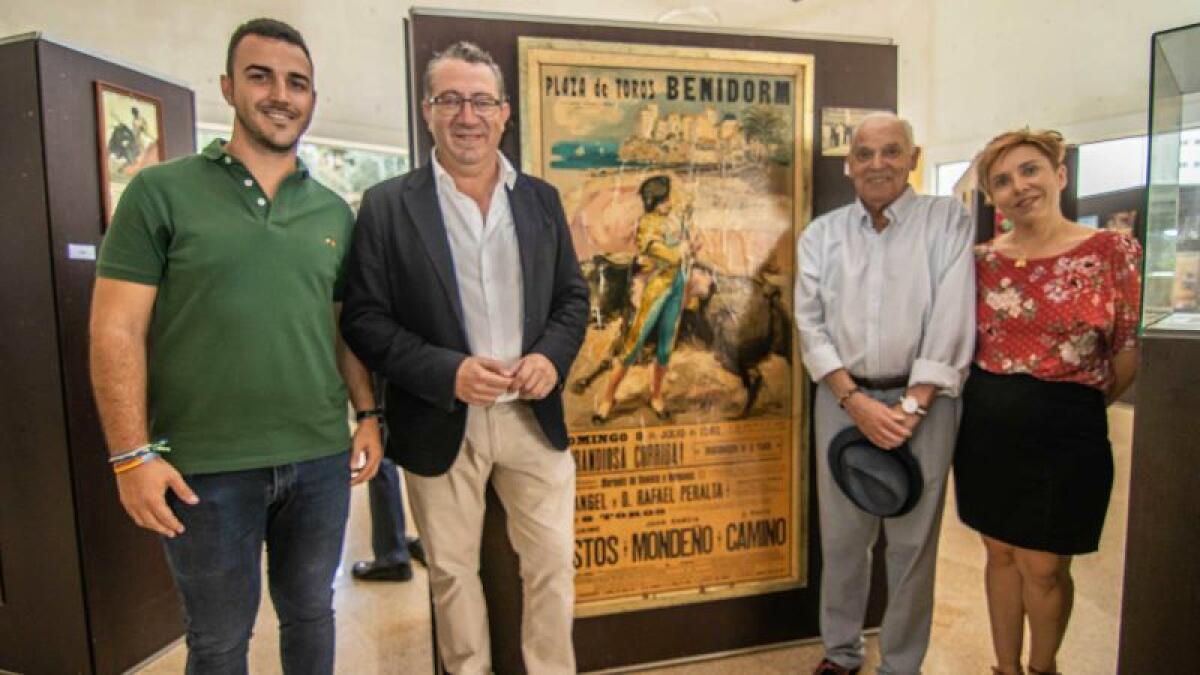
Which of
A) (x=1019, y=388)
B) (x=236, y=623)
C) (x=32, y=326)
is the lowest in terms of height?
(x=236, y=623)

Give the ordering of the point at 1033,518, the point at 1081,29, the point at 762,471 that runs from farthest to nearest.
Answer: the point at 1081,29
the point at 762,471
the point at 1033,518

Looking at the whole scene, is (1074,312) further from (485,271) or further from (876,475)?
(485,271)

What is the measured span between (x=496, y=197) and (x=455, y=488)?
765 millimetres

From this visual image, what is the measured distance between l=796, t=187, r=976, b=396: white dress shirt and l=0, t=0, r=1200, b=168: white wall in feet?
9.16

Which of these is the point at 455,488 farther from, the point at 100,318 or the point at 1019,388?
the point at 1019,388

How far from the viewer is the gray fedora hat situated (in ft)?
6.27

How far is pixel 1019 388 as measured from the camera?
5.85ft

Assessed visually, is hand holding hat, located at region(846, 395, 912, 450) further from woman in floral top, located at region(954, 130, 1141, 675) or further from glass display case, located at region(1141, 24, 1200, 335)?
glass display case, located at region(1141, 24, 1200, 335)

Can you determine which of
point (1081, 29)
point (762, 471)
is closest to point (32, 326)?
point (762, 471)

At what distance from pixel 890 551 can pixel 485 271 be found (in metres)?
1.43

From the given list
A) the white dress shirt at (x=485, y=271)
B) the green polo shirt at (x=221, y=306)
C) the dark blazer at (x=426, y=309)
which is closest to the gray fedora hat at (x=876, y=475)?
the dark blazer at (x=426, y=309)

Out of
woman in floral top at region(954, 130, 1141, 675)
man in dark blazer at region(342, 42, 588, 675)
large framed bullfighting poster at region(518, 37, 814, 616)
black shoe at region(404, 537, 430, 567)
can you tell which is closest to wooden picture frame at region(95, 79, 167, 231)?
man in dark blazer at region(342, 42, 588, 675)

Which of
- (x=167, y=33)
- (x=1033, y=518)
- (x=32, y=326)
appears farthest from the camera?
(x=167, y=33)

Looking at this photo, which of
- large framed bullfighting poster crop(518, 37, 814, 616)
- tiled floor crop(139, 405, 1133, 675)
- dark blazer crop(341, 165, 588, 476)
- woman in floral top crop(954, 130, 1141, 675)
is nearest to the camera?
dark blazer crop(341, 165, 588, 476)
